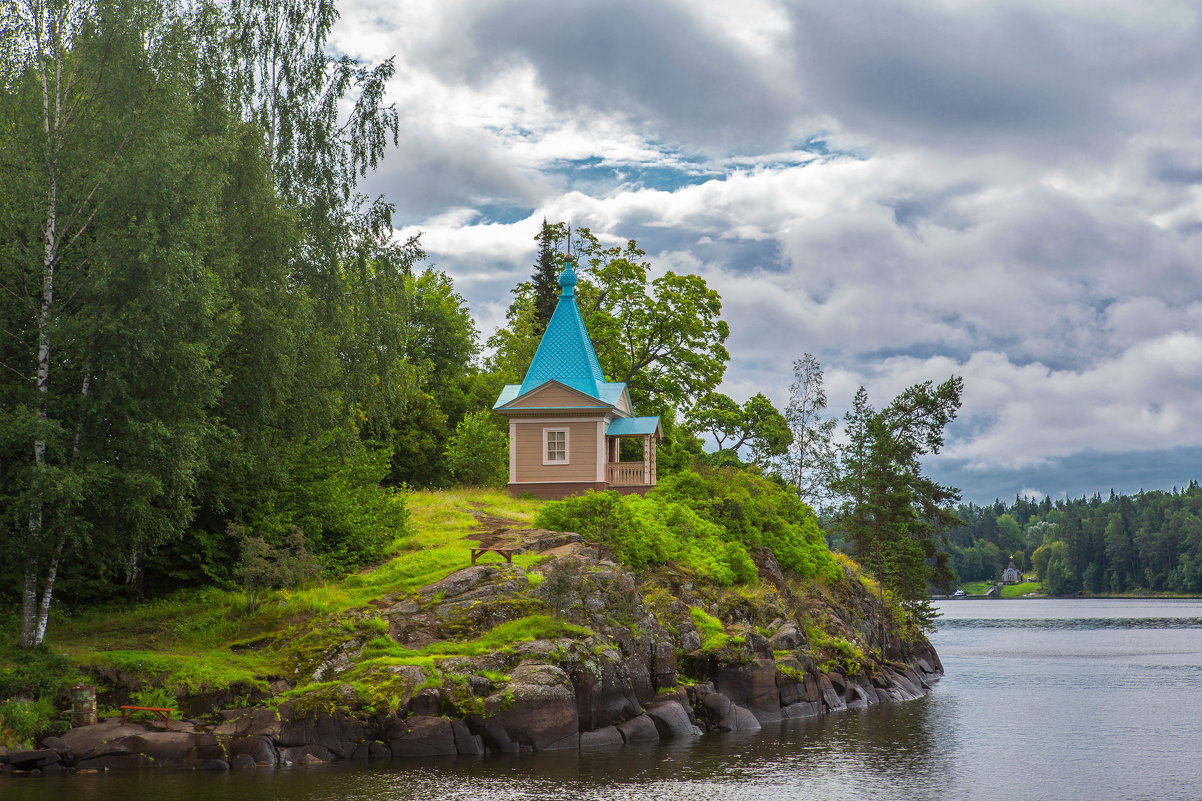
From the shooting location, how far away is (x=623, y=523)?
121 ft

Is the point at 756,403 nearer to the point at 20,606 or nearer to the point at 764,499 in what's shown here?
the point at 764,499

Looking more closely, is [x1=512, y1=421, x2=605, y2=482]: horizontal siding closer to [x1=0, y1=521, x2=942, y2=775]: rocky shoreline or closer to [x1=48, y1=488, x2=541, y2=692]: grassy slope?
[x1=0, y1=521, x2=942, y2=775]: rocky shoreline

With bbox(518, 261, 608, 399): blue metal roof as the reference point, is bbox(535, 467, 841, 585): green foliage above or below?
below

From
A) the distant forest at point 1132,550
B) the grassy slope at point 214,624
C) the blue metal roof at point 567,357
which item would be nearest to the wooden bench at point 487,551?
the grassy slope at point 214,624

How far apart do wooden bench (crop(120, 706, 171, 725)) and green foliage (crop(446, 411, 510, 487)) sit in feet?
101

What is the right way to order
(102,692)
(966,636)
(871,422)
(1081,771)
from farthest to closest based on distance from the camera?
1. (966,636)
2. (871,422)
3. (1081,771)
4. (102,692)

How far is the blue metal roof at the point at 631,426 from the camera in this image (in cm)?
5222

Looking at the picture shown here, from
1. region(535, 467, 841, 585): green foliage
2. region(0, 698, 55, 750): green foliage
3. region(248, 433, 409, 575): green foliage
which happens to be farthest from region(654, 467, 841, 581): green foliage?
region(0, 698, 55, 750): green foliage

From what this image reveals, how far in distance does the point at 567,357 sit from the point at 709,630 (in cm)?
2072

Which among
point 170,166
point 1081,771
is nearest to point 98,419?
point 170,166

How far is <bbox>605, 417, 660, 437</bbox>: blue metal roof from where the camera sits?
5222 centimetres

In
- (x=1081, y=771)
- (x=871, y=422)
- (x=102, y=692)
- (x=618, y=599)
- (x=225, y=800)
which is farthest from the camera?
(x=871, y=422)

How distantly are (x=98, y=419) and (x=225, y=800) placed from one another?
10226mm

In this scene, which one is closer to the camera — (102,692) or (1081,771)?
(102,692)
